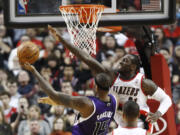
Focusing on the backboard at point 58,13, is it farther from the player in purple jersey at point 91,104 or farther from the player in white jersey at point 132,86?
the player in purple jersey at point 91,104

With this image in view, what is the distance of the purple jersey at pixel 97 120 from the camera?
17.3 feet

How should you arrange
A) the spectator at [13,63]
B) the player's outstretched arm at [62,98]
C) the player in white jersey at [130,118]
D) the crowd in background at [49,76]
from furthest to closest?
the spectator at [13,63] → the crowd in background at [49,76] → the player's outstretched arm at [62,98] → the player in white jersey at [130,118]

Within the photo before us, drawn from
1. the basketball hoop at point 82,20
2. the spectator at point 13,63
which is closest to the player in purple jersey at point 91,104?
the basketball hoop at point 82,20

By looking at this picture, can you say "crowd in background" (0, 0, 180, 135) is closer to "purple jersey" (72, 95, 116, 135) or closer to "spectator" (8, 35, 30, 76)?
"spectator" (8, 35, 30, 76)

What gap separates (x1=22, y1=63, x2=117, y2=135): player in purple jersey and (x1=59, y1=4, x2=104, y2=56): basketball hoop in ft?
3.32

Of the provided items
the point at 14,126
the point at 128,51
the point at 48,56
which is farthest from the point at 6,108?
the point at 128,51

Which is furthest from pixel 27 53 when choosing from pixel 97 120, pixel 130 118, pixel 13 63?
pixel 13 63

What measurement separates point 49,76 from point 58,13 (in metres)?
3.04

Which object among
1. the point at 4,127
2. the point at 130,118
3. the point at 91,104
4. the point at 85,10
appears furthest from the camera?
the point at 4,127

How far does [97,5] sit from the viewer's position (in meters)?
6.16

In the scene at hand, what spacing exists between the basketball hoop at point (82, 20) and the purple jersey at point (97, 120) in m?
1.03

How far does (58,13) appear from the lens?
20.6 ft

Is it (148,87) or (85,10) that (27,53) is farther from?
(148,87)

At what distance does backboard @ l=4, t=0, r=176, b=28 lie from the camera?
6.10 metres
